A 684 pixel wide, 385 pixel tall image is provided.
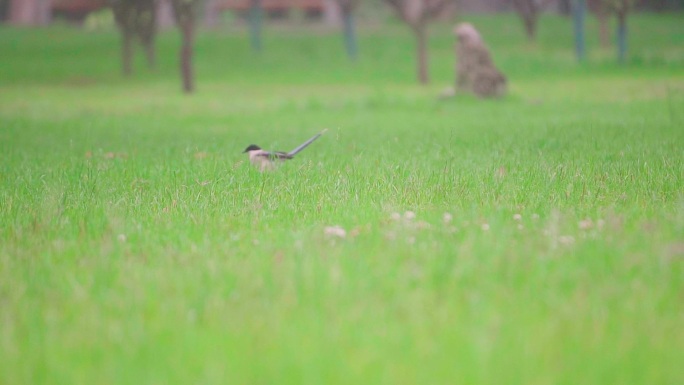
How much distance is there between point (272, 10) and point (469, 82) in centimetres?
4068

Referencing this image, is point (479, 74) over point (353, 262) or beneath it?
over

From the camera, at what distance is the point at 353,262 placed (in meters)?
4.30

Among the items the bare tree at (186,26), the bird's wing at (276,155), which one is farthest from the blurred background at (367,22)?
the bird's wing at (276,155)

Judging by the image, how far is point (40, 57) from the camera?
42062 mm

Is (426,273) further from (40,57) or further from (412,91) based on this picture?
(40,57)

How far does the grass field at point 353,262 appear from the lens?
3150mm

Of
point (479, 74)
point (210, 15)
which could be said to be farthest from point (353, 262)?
point (210, 15)

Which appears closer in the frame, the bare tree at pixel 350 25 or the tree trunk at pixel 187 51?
the tree trunk at pixel 187 51

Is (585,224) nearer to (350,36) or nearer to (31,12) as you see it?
(350,36)

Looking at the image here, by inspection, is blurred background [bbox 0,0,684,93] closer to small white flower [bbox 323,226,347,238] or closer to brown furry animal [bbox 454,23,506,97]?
brown furry animal [bbox 454,23,506,97]

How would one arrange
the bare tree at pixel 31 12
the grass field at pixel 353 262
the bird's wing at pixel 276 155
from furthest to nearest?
the bare tree at pixel 31 12 → the bird's wing at pixel 276 155 → the grass field at pixel 353 262

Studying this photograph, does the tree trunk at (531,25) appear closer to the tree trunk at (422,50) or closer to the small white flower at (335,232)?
the tree trunk at (422,50)

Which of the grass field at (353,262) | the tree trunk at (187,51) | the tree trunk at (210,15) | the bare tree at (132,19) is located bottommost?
the grass field at (353,262)

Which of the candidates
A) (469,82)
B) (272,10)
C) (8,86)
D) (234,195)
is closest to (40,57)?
(8,86)
